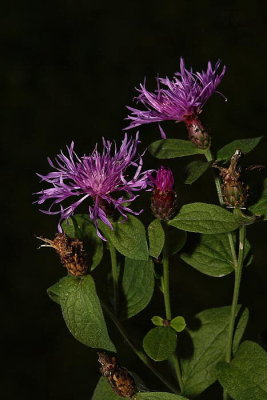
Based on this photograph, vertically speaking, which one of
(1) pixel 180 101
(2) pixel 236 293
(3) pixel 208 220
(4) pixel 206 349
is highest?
(1) pixel 180 101

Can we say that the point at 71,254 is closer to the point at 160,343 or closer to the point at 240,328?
the point at 160,343

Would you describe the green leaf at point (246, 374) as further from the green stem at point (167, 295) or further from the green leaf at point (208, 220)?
the green leaf at point (208, 220)

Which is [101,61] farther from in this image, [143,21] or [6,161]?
[6,161]

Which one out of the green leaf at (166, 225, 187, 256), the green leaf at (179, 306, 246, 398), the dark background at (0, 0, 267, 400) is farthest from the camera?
the dark background at (0, 0, 267, 400)

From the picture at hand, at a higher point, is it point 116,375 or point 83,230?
point 83,230

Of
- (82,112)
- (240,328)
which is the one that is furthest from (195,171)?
(82,112)

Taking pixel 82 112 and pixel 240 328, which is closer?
pixel 240 328

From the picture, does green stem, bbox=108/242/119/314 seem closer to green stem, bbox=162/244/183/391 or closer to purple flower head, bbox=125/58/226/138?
green stem, bbox=162/244/183/391

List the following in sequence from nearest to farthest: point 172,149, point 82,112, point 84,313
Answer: point 84,313 → point 172,149 → point 82,112

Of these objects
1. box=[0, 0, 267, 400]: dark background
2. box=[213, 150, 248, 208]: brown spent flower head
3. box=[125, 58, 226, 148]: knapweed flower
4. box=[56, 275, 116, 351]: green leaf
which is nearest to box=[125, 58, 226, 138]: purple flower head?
box=[125, 58, 226, 148]: knapweed flower
